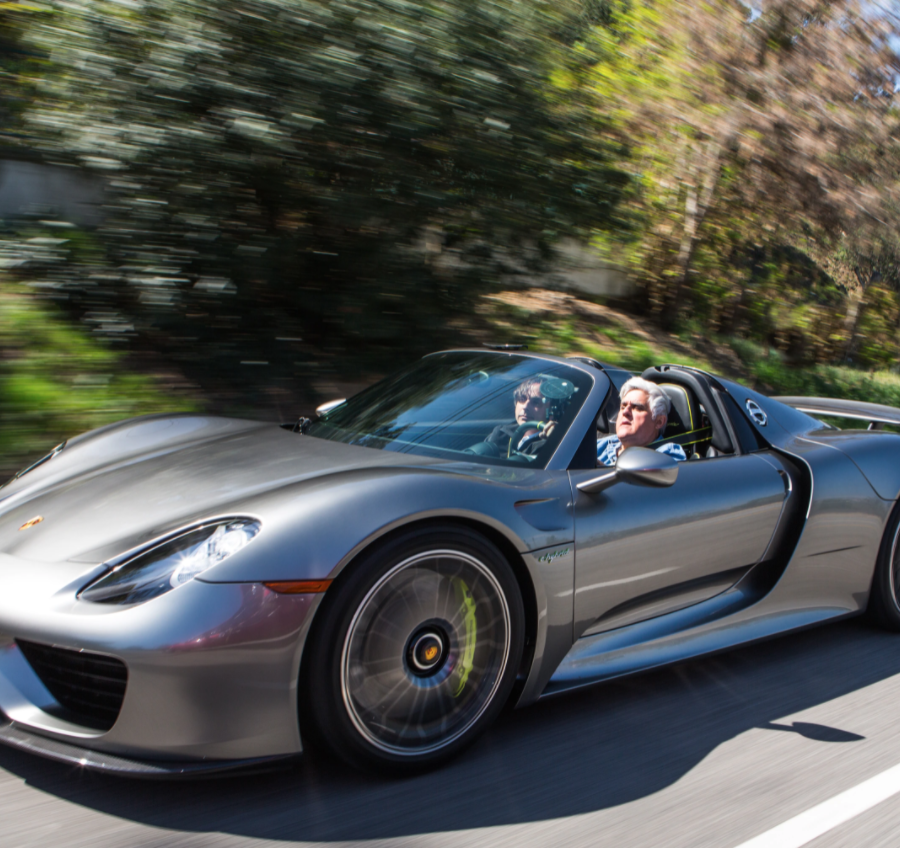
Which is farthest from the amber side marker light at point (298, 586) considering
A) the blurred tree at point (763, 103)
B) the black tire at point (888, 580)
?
the blurred tree at point (763, 103)

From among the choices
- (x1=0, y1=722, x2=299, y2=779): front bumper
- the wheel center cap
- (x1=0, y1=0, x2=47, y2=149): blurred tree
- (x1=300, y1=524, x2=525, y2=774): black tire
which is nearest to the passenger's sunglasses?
(x1=300, y1=524, x2=525, y2=774): black tire

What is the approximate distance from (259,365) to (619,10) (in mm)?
8136

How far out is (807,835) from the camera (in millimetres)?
2375

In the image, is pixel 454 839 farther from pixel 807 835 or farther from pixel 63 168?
pixel 63 168

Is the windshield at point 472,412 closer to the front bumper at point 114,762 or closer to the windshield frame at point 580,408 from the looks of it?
the windshield frame at point 580,408

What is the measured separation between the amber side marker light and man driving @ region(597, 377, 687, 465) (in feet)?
5.03

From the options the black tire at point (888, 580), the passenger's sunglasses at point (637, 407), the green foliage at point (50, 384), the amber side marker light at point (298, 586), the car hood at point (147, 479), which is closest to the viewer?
the amber side marker light at point (298, 586)

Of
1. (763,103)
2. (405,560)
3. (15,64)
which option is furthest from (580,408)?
(763,103)

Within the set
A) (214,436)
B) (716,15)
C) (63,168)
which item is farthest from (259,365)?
(716,15)

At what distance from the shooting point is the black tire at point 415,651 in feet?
7.72

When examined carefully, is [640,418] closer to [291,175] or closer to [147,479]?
[147,479]

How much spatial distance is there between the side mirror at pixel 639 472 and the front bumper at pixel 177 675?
42.2 inches

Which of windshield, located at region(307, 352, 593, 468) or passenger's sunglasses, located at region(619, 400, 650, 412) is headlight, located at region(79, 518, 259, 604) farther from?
passenger's sunglasses, located at region(619, 400, 650, 412)

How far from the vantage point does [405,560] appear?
2500 millimetres
